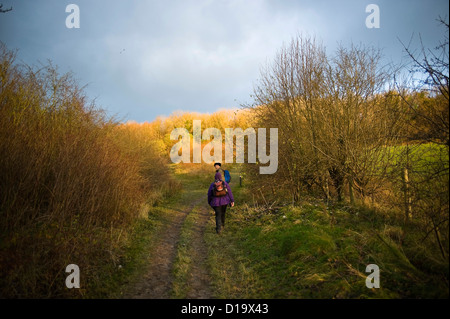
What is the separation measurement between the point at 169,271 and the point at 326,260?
10.3 feet

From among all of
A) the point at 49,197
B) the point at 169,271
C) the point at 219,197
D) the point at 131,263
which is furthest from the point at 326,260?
the point at 49,197

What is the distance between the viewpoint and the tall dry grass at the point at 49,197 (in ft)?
12.4

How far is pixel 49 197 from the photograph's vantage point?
511cm

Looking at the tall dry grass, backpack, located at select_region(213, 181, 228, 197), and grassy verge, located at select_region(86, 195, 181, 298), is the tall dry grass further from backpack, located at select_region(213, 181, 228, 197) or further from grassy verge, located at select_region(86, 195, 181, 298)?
backpack, located at select_region(213, 181, 228, 197)

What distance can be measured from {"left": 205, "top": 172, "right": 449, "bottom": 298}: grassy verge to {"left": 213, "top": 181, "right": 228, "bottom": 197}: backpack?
1.35 meters

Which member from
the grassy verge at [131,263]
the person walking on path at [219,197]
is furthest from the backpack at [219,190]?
the grassy verge at [131,263]

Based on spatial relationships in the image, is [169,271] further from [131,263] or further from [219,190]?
[219,190]

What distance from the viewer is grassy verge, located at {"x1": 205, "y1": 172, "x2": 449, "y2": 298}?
3555mm

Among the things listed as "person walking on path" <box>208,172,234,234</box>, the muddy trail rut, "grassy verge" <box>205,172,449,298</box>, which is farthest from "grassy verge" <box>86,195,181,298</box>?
"person walking on path" <box>208,172,234,234</box>

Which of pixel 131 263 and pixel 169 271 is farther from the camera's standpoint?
pixel 131 263

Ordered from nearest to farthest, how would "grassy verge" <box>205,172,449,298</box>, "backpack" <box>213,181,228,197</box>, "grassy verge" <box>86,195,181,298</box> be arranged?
"grassy verge" <box>205,172,449,298</box>
"grassy verge" <box>86,195,181,298</box>
"backpack" <box>213,181,228,197</box>

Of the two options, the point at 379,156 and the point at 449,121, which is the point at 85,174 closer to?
the point at 449,121

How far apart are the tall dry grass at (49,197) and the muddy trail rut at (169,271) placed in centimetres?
81
